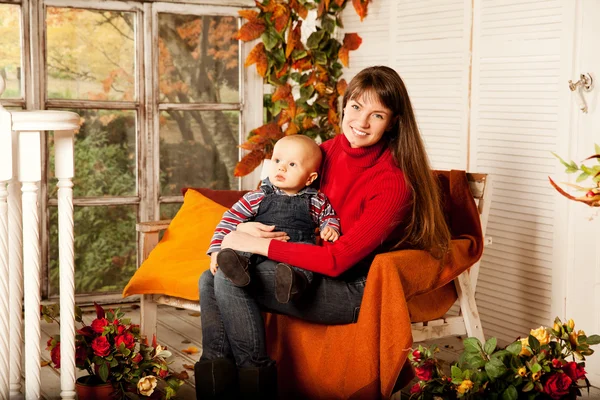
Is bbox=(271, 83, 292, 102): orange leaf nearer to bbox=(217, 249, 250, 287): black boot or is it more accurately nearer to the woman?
the woman

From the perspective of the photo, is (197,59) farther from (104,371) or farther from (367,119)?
(104,371)

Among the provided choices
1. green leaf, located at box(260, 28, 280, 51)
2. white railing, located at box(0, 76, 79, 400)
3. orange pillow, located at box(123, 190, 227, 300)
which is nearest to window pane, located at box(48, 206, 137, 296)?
orange pillow, located at box(123, 190, 227, 300)

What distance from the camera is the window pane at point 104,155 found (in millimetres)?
4180

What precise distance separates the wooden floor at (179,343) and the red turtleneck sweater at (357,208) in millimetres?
538

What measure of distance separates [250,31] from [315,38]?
35 centimetres

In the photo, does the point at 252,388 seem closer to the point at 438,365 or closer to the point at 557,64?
the point at 438,365

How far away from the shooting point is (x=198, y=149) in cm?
446

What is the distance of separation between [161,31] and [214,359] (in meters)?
2.32

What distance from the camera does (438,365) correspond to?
7.79ft

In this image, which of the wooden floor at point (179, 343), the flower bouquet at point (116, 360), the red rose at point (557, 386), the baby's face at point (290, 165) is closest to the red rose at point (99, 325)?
the flower bouquet at point (116, 360)

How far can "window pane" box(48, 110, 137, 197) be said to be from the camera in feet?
13.7

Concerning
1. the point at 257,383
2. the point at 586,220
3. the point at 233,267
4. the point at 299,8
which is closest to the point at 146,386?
the point at 257,383

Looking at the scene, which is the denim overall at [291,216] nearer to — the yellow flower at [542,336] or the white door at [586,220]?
the yellow flower at [542,336]

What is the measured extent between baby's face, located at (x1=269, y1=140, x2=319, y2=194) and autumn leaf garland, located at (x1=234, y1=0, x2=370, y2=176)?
162 centimetres
